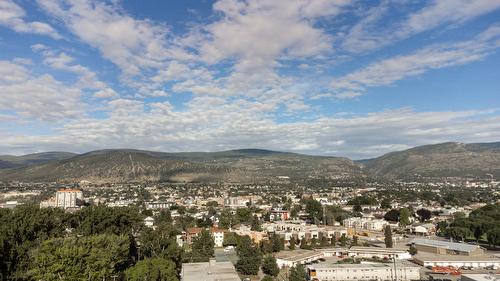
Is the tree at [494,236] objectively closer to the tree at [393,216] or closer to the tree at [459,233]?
the tree at [459,233]

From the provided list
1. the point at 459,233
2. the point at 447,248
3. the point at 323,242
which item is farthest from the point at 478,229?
the point at 323,242

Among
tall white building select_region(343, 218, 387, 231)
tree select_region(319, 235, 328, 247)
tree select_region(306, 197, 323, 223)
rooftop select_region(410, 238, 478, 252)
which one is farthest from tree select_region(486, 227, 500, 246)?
tree select_region(306, 197, 323, 223)

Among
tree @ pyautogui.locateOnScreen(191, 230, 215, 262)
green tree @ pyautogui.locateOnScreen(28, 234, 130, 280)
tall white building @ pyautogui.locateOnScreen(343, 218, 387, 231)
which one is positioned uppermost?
green tree @ pyautogui.locateOnScreen(28, 234, 130, 280)

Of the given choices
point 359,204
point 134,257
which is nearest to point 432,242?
point 134,257

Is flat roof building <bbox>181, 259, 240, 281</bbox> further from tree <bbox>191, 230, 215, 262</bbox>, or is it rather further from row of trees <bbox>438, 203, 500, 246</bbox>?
row of trees <bbox>438, 203, 500, 246</bbox>

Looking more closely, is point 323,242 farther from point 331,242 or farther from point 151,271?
point 151,271
